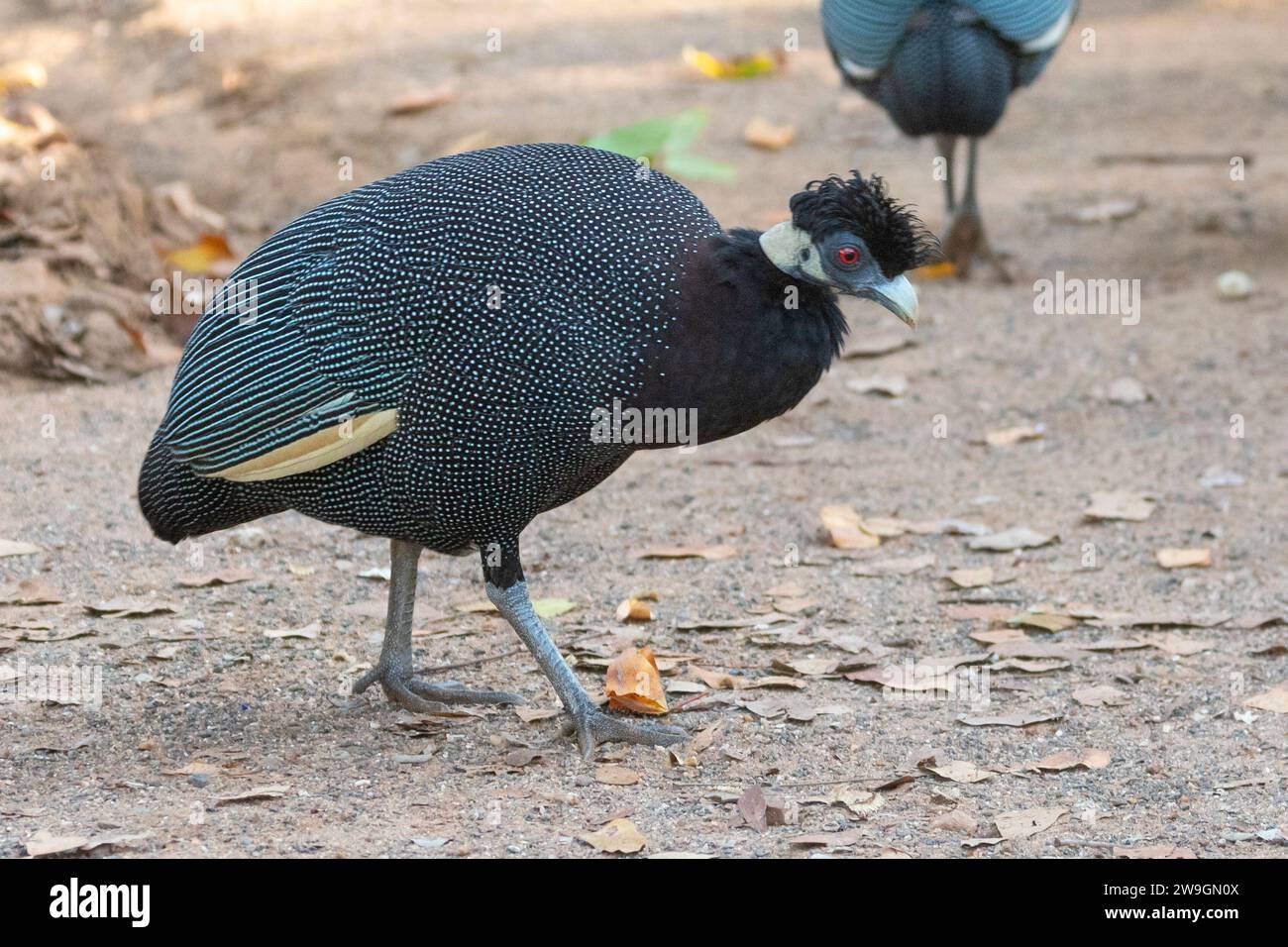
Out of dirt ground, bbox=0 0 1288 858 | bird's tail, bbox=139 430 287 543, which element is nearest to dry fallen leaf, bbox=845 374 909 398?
dirt ground, bbox=0 0 1288 858

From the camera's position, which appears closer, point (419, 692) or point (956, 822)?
point (956, 822)

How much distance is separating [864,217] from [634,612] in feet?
5.05

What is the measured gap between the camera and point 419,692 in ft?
13.3

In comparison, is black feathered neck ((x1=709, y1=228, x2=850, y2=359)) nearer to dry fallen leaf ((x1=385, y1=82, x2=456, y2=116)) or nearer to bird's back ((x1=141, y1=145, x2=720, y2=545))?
bird's back ((x1=141, y1=145, x2=720, y2=545))

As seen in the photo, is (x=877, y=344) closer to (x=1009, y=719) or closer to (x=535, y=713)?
(x=1009, y=719)

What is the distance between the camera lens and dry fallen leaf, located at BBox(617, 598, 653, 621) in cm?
461

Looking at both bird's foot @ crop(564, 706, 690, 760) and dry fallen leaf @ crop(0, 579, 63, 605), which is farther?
dry fallen leaf @ crop(0, 579, 63, 605)

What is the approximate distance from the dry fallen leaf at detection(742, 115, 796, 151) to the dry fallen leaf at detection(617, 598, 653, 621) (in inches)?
177

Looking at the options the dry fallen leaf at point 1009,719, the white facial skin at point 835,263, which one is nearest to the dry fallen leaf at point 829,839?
the dry fallen leaf at point 1009,719

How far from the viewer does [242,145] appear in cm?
873

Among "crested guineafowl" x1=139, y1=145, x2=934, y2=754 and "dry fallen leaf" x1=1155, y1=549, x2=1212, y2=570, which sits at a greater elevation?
"crested guineafowl" x1=139, y1=145, x2=934, y2=754

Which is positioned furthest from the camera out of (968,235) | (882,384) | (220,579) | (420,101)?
(420,101)

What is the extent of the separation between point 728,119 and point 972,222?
1.95 metres

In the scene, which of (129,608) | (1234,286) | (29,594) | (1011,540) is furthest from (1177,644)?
(1234,286)
